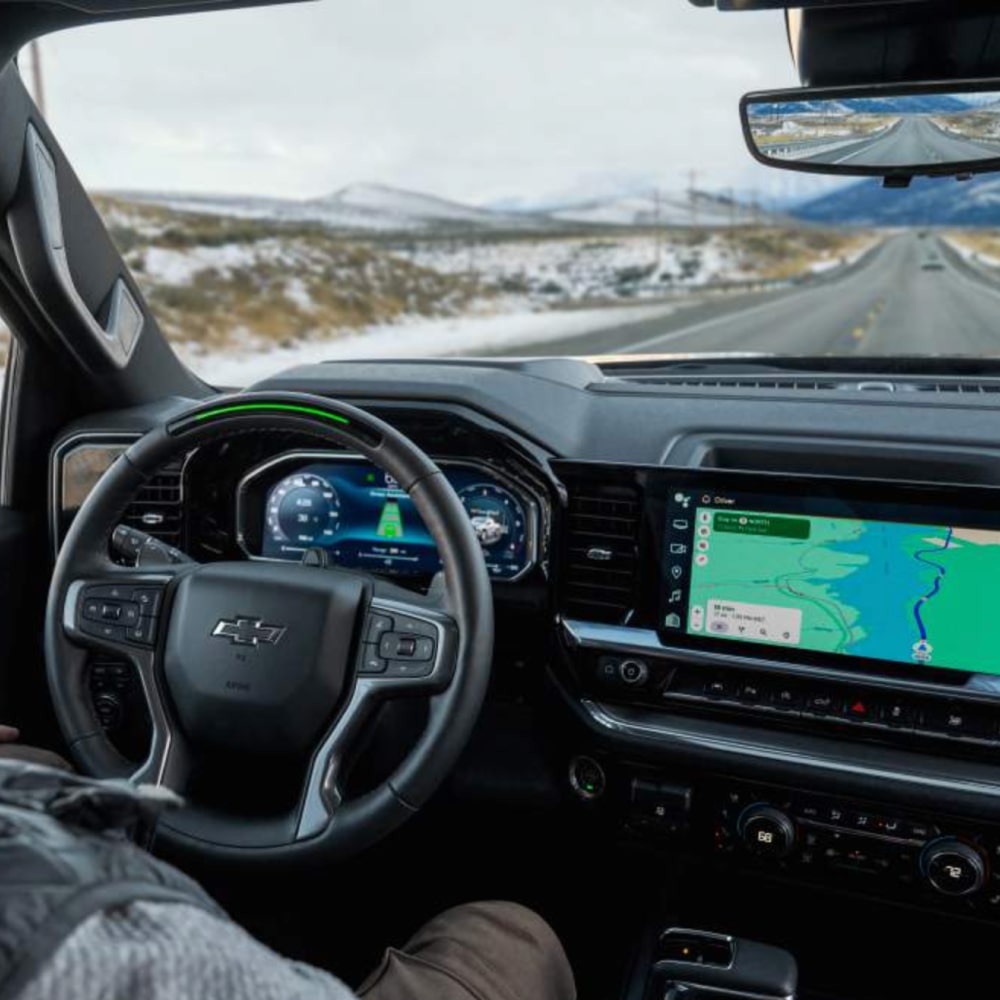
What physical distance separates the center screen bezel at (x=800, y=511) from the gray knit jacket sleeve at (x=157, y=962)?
178cm

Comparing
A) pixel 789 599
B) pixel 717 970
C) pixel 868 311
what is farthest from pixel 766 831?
pixel 868 311

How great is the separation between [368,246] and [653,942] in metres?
19.6

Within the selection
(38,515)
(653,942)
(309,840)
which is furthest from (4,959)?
(38,515)

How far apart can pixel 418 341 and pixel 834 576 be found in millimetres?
3595

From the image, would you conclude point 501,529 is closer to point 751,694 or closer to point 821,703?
point 751,694

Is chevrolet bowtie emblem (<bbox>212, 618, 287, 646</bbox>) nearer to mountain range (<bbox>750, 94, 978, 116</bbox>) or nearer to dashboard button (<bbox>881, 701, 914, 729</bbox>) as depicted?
dashboard button (<bbox>881, 701, 914, 729</bbox>)

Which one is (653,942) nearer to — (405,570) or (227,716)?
(405,570)

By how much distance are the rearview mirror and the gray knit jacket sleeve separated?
6.49 ft

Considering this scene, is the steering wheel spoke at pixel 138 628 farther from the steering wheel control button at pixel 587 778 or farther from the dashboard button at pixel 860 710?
the dashboard button at pixel 860 710

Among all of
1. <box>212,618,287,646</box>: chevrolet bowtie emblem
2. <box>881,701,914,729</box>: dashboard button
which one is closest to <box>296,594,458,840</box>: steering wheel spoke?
<box>212,618,287,646</box>: chevrolet bowtie emblem

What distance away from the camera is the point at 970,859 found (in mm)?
2439

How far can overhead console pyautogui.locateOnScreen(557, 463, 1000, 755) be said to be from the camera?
2.36 meters

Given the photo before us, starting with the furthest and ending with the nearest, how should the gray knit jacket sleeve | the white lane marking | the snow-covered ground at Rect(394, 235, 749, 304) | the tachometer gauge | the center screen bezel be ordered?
the snow-covered ground at Rect(394, 235, 749, 304) < the white lane marking < the tachometer gauge < the center screen bezel < the gray knit jacket sleeve

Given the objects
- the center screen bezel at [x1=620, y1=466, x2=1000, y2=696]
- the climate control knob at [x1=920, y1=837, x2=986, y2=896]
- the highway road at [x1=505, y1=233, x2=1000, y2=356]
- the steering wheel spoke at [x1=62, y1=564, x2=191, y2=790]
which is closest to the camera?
the steering wheel spoke at [x1=62, y1=564, x2=191, y2=790]
